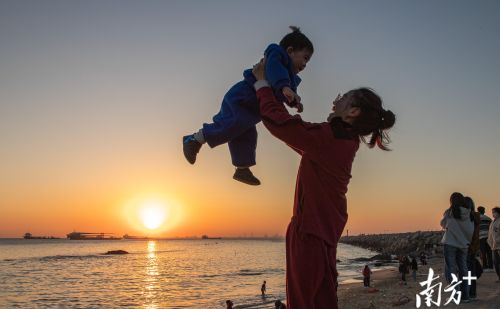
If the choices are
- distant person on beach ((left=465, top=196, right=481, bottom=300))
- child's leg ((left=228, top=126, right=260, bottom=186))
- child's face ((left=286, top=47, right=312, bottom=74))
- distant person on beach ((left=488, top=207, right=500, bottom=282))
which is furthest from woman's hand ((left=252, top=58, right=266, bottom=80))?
distant person on beach ((left=488, top=207, right=500, bottom=282))

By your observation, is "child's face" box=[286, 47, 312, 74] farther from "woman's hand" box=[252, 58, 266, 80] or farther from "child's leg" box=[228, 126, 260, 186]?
"child's leg" box=[228, 126, 260, 186]

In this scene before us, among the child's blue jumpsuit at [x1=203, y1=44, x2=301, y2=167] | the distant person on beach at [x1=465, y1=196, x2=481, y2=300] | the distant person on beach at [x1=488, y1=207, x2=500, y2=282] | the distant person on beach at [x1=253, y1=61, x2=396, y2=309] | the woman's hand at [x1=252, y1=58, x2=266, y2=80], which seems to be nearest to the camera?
the distant person on beach at [x1=253, y1=61, x2=396, y2=309]

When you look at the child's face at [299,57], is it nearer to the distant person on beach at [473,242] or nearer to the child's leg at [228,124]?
the child's leg at [228,124]

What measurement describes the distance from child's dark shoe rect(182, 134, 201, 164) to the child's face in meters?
0.91

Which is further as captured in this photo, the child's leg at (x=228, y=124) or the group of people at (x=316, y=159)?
the child's leg at (x=228, y=124)

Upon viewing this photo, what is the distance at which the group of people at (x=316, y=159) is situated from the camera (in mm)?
2381

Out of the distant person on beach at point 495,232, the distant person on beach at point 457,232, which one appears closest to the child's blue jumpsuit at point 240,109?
the distant person on beach at point 457,232

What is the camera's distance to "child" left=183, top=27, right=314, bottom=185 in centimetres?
269

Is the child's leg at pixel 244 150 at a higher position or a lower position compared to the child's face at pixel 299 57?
lower

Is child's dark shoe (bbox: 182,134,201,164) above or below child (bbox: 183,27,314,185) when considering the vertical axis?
below

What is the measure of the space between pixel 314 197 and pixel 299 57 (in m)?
1.00

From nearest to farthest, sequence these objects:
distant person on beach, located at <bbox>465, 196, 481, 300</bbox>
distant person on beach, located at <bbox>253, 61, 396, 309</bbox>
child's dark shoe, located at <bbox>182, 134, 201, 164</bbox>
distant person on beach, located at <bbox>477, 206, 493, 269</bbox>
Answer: distant person on beach, located at <bbox>253, 61, 396, 309</bbox>, child's dark shoe, located at <bbox>182, 134, 201, 164</bbox>, distant person on beach, located at <bbox>465, 196, 481, 300</bbox>, distant person on beach, located at <bbox>477, 206, 493, 269</bbox>

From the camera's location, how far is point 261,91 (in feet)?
8.28

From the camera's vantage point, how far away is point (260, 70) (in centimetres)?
267
